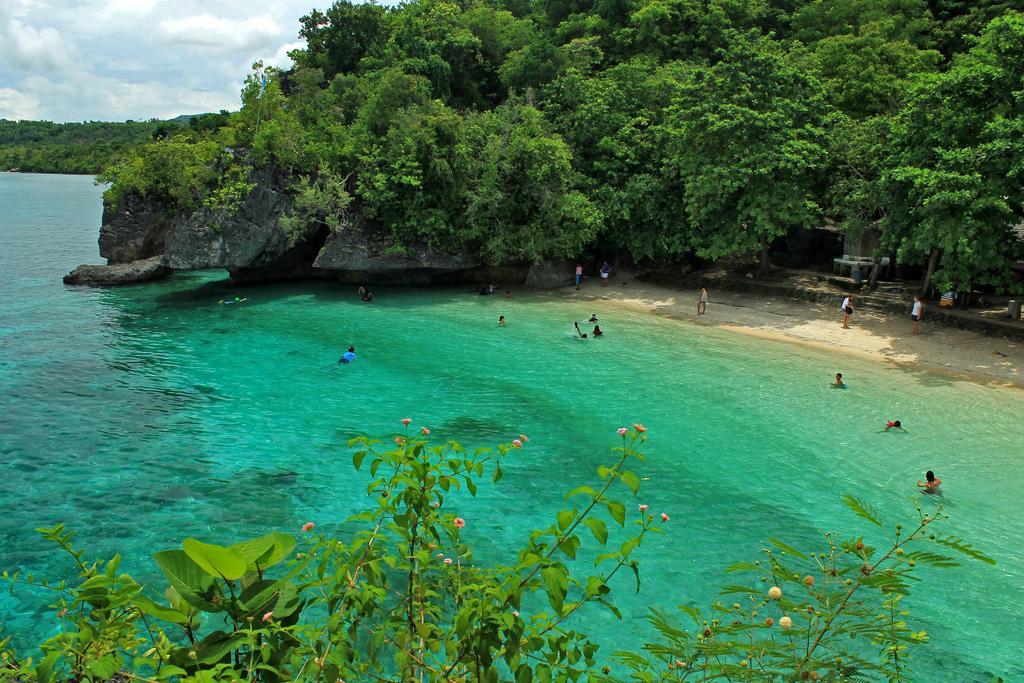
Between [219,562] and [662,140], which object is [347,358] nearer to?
[662,140]

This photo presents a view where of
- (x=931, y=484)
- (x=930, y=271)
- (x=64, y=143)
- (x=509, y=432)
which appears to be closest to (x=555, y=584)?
(x=931, y=484)

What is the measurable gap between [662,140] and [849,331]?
12.7 meters

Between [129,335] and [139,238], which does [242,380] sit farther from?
[139,238]

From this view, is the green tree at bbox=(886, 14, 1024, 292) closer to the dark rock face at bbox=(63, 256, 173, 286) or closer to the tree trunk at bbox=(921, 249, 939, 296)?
the tree trunk at bbox=(921, 249, 939, 296)

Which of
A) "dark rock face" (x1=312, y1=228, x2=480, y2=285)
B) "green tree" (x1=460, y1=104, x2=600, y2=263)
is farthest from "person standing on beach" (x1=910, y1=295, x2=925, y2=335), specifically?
"dark rock face" (x1=312, y1=228, x2=480, y2=285)

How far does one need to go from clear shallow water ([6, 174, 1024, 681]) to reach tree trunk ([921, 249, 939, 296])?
5.91 meters

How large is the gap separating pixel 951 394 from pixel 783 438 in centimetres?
640

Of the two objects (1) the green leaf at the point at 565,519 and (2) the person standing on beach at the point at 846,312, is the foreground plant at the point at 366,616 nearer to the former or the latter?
(1) the green leaf at the point at 565,519

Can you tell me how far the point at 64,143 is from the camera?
151125 mm

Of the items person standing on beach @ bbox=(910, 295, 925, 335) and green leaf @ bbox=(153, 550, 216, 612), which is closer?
green leaf @ bbox=(153, 550, 216, 612)

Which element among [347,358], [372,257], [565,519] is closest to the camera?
[565,519]

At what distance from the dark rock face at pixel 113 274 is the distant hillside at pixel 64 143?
96912mm

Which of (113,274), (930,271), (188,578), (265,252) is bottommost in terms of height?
(113,274)

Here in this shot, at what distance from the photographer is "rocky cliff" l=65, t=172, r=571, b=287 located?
1171 inches
